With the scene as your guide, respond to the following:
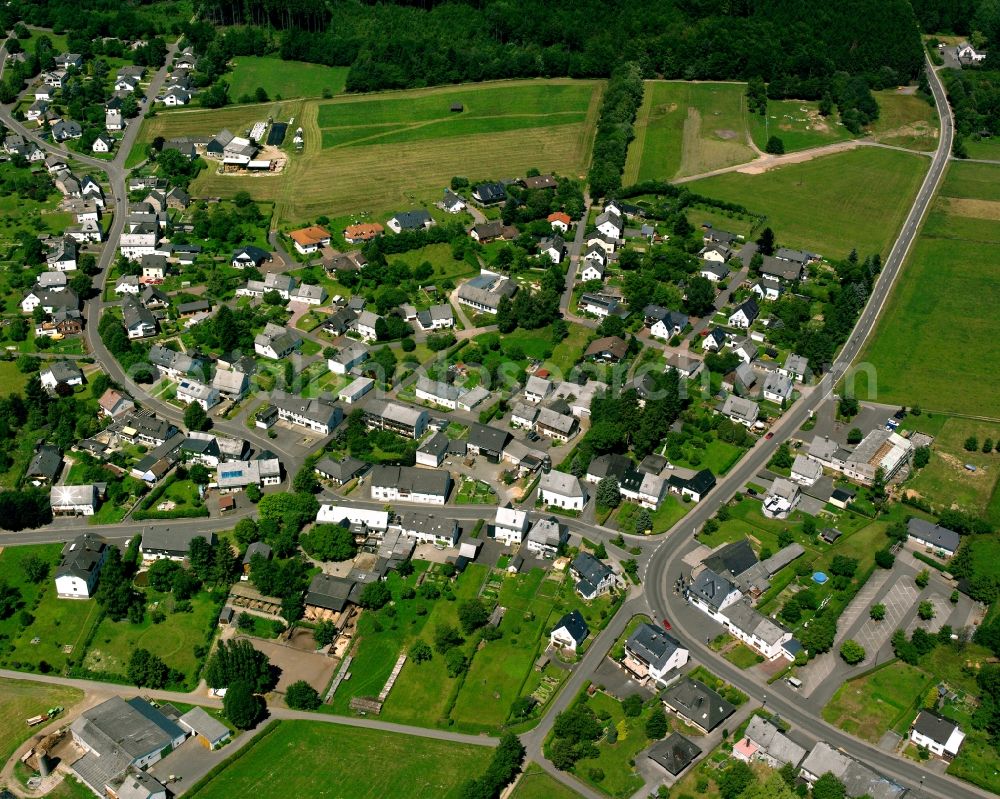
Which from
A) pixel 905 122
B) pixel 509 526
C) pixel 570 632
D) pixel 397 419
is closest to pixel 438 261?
pixel 397 419

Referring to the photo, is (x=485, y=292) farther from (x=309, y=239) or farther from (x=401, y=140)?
(x=401, y=140)

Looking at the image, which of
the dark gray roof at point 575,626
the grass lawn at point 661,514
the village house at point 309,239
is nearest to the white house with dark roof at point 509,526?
the grass lawn at point 661,514

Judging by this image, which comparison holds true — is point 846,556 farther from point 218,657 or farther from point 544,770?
point 218,657

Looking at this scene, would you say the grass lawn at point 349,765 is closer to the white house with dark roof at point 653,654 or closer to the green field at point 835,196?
the white house with dark roof at point 653,654

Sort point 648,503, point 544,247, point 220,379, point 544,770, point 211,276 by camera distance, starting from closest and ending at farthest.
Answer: point 544,770, point 648,503, point 220,379, point 211,276, point 544,247

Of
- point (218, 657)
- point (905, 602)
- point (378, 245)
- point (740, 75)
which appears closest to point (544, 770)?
point (218, 657)
